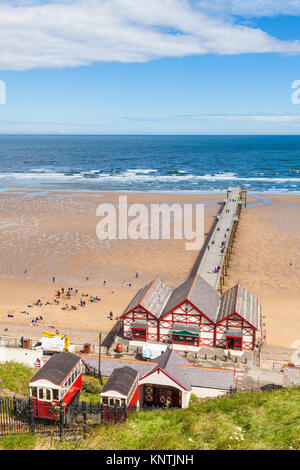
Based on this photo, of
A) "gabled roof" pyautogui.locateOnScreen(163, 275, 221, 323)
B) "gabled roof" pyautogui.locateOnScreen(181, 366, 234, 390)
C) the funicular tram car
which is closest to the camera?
the funicular tram car

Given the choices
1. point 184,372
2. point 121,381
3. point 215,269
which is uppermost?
point 215,269

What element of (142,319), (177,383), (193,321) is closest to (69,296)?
(142,319)

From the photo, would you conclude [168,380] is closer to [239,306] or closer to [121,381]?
[121,381]

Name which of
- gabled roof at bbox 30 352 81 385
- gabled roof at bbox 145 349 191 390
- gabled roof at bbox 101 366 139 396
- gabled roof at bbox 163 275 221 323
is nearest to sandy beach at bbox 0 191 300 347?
gabled roof at bbox 163 275 221 323

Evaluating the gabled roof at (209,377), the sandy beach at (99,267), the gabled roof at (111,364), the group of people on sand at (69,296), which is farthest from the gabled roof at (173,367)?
the group of people on sand at (69,296)

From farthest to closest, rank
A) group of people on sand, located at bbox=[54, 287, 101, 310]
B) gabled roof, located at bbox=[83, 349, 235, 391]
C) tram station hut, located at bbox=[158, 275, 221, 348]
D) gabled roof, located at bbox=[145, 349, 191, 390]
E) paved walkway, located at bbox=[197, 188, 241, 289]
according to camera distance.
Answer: paved walkway, located at bbox=[197, 188, 241, 289]
group of people on sand, located at bbox=[54, 287, 101, 310]
tram station hut, located at bbox=[158, 275, 221, 348]
gabled roof, located at bbox=[83, 349, 235, 391]
gabled roof, located at bbox=[145, 349, 191, 390]

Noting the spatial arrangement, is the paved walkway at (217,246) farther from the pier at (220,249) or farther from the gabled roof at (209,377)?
the gabled roof at (209,377)

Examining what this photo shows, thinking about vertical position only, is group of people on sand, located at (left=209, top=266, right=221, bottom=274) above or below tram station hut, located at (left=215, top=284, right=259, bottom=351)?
above

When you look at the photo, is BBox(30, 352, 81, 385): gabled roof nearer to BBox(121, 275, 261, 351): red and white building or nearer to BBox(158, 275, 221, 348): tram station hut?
BBox(121, 275, 261, 351): red and white building
